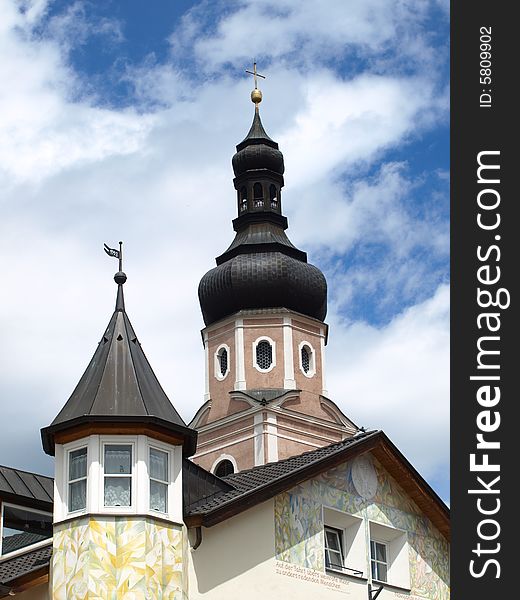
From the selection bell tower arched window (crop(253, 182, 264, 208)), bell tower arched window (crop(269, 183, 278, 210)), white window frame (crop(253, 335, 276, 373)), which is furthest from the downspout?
bell tower arched window (crop(269, 183, 278, 210))

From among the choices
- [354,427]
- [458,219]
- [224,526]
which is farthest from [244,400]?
[458,219]

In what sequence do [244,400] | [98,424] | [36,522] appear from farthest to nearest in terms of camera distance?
1. [244,400]
2. [36,522]
3. [98,424]

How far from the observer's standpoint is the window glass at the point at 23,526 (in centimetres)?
2361

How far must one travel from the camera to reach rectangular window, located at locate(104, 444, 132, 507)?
21.9 metres

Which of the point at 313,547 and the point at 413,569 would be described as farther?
the point at 413,569

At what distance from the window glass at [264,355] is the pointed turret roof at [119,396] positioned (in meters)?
27.7

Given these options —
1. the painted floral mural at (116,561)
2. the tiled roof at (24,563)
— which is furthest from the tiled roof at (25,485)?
the painted floral mural at (116,561)

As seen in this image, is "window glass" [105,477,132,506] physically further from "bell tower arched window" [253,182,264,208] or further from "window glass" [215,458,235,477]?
"bell tower arched window" [253,182,264,208]

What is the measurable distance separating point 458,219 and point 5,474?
33.7ft

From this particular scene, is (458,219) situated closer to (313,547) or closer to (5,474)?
(313,547)

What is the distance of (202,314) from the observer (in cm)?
5419

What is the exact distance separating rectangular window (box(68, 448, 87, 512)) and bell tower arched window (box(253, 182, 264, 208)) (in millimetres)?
33822

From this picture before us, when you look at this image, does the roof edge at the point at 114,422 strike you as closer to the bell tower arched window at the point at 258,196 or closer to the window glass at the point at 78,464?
the window glass at the point at 78,464

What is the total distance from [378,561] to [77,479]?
22.9ft
